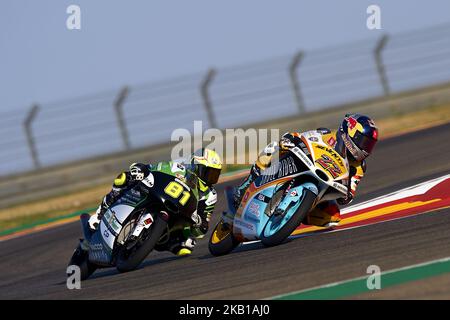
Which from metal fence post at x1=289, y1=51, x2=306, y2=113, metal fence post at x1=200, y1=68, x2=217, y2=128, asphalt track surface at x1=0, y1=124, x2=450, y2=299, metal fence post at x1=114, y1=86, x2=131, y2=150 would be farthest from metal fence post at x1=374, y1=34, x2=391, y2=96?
asphalt track surface at x1=0, y1=124, x2=450, y2=299

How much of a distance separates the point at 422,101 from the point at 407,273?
16.1 metres

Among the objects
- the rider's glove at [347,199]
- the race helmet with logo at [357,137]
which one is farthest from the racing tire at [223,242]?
the race helmet with logo at [357,137]

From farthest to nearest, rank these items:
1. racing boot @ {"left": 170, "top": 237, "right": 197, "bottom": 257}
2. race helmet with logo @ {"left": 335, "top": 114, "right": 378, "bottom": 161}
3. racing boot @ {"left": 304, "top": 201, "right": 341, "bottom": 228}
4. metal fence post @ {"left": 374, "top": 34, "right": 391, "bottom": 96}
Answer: metal fence post @ {"left": 374, "top": 34, "right": 391, "bottom": 96}
racing boot @ {"left": 170, "top": 237, "right": 197, "bottom": 257}
racing boot @ {"left": 304, "top": 201, "right": 341, "bottom": 228}
race helmet with logo @ {"left": 335, "top": 114, "right": 378, "bottom": 161}

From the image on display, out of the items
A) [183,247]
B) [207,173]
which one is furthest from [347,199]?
[183,247]

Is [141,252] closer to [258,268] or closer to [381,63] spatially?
[258,268]

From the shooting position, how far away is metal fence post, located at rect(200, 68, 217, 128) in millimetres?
22375

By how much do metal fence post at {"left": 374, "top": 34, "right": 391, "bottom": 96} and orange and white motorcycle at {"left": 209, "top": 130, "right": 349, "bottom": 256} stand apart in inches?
514

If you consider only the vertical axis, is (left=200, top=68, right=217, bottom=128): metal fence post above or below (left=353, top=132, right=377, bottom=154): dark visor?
below

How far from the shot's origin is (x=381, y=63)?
23453mm

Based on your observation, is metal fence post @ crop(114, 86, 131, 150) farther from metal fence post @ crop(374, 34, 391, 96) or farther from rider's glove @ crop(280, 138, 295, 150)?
rider's glove @ crop(280, 138, 295, 150)

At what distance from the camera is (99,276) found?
35.0 ft

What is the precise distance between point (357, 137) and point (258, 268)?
2274 millimetres
